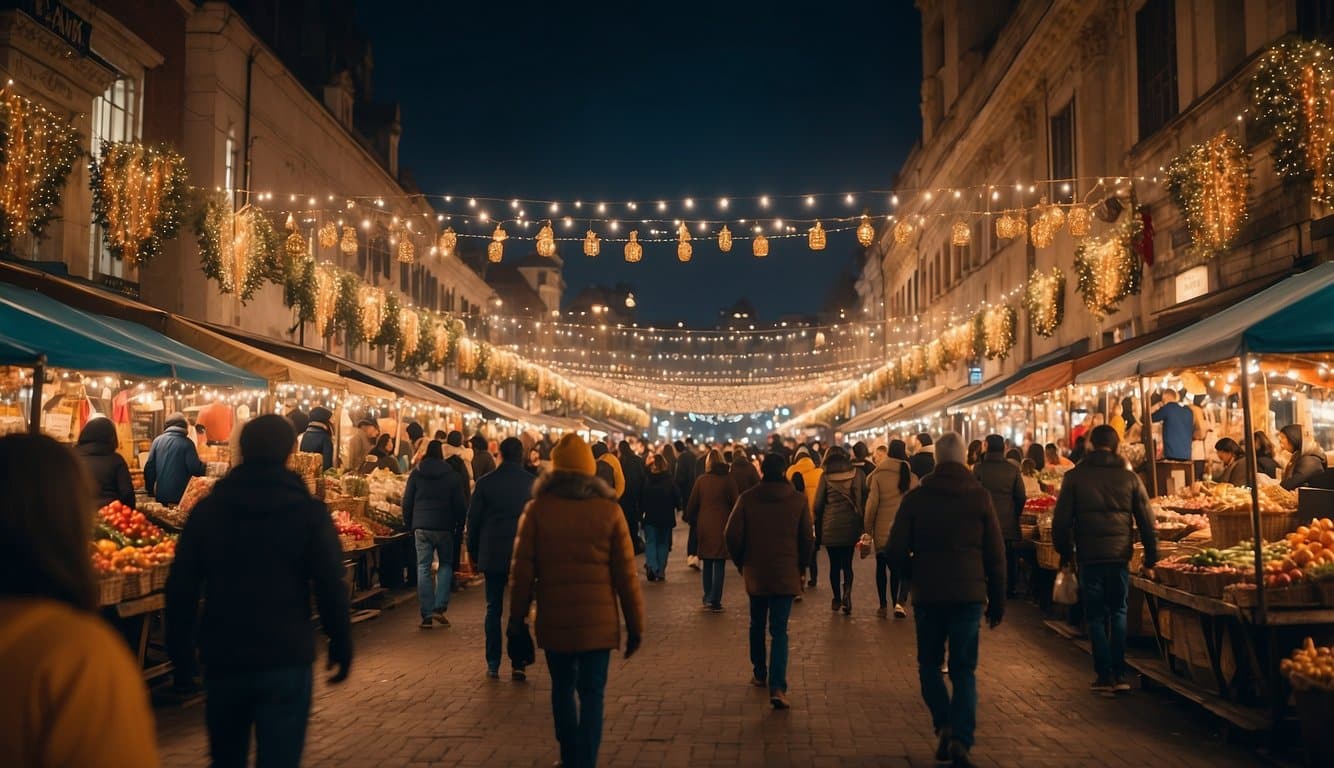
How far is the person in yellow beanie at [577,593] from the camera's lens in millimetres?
5965

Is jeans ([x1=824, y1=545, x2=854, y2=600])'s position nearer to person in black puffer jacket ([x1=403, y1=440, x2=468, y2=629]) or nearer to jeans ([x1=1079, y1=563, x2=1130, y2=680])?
person in black puffer jacket ([x1=403, y1=440, x2=468, y2=629])

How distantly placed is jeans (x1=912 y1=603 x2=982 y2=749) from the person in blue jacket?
9009 mm

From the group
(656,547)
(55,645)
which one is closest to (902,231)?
(656,547)

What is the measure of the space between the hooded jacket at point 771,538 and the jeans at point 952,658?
1.72 metres

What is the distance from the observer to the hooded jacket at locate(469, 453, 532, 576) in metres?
9.38

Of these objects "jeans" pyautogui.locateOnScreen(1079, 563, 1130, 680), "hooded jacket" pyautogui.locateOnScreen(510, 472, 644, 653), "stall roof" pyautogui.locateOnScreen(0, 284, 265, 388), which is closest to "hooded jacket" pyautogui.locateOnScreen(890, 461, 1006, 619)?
"jeans" pyautogui.locateOnScreen(1079, 563, 1130, 680)

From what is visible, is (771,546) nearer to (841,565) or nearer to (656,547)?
(841,565)

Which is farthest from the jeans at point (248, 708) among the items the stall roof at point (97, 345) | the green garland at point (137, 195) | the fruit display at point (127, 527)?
Result: the green garland at point (137, 195)

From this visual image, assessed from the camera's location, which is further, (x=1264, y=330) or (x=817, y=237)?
(x=817, y=237)

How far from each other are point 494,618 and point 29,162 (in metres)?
7.54

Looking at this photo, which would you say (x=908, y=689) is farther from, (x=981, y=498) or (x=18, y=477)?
(x=18, y=477)

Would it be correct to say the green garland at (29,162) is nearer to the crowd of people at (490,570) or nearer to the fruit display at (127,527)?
the crowd of people at (490,570)

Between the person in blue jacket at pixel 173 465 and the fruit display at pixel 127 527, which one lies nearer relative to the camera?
the fruit display at pixel 127 527

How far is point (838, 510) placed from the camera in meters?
13.8
